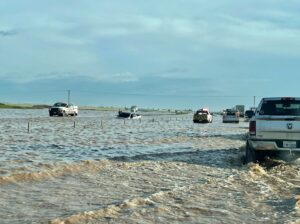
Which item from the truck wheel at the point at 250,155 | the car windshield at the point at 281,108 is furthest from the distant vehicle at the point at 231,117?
the car windshield at the point at 281,108

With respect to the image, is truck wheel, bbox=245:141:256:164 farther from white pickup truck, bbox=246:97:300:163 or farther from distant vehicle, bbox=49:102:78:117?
distant vehicle, bbox=49:102:78:117

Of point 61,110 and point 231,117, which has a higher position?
point 61,110

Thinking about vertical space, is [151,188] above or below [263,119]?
below

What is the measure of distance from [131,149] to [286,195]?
10727 millimetres

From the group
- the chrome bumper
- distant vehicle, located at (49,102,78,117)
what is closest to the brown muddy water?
the chrome bumper

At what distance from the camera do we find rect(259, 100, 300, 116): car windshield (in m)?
14.5

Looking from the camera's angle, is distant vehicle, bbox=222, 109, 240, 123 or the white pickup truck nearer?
the white pickup truck

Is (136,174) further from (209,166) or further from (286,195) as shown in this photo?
(286,195)

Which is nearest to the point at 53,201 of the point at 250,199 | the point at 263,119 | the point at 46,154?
the point at 250,199

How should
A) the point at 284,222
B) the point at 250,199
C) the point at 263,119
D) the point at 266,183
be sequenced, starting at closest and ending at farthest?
the point at 284,222, the point at 250,199, the point at 266,183, the point at 263,119

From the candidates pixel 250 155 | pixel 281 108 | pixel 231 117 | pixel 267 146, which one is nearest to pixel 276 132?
pixel 267 146

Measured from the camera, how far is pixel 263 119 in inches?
557

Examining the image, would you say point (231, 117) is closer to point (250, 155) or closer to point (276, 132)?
point (250, 155)

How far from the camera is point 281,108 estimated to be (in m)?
14.6
